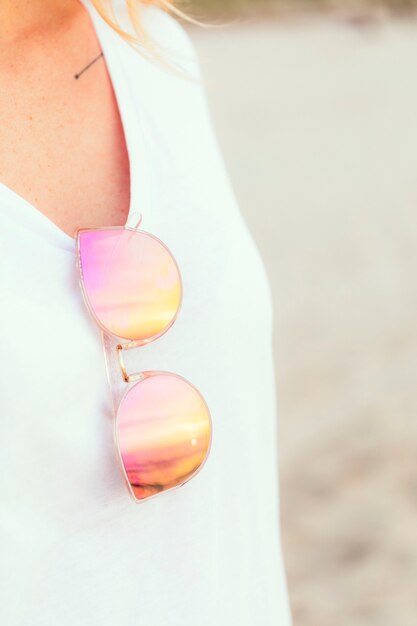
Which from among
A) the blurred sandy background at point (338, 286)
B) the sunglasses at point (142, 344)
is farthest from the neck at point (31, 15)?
the blurred sandy background at point (338, 286)

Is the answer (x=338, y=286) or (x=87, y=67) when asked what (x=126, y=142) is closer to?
(x=87, y=67)

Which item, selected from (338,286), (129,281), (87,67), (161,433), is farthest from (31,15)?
(338,286)

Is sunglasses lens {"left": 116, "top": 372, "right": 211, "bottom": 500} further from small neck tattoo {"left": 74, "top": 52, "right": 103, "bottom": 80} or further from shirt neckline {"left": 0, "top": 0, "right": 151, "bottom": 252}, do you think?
small neck tattoo {"left": 74, "top": 52, "right": 103, "bottom": 80}

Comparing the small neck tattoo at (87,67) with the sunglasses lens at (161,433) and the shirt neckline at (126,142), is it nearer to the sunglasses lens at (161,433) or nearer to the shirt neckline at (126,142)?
the shirt neckline at (126,142)

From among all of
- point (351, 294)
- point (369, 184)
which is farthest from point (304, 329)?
point (369, 184)

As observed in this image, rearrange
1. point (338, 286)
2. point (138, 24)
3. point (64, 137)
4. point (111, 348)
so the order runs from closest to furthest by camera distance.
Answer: point (111, 348) → point (64, 137) → point (138, 24) → point (338, 286)

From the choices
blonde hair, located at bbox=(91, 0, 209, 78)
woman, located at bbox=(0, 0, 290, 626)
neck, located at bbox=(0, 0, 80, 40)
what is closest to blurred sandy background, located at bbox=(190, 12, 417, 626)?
woman, located at bbox=(0, 0, 290, 626)

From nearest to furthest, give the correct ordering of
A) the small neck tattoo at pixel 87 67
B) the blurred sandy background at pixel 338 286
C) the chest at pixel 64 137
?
the chest at pixel 64 137
the small neck tattoo at pixel 87 67
the blurred sandy background at pixel 338 286
